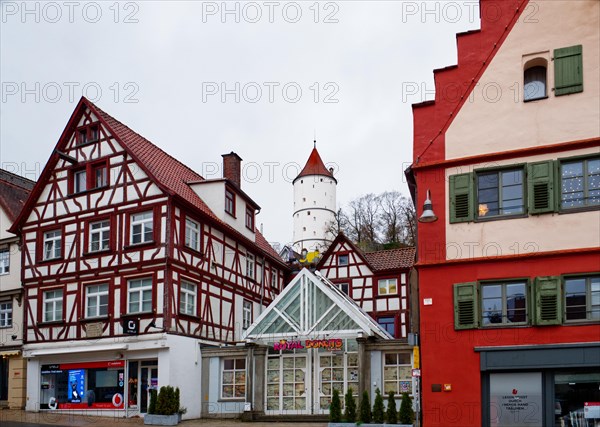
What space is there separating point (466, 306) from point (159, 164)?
16.1 meters

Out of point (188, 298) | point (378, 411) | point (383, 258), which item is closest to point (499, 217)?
point (378, 411)

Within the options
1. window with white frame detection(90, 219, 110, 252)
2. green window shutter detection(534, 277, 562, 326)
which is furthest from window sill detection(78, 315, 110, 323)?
green window shutter detection(534, 277, 562, 326)

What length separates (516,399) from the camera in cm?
1884

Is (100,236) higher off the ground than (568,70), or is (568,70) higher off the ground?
(568,70)

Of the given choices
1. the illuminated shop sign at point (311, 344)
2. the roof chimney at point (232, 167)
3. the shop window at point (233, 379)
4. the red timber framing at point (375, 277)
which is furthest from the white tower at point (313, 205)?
the illuminated shop sign at point (311, 344)

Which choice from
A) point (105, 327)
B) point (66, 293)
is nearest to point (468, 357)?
point (105, 327)

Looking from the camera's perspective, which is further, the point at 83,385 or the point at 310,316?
the point at 83,385

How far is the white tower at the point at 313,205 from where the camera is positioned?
8944 centimetres

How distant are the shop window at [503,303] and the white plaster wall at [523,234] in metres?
0.88

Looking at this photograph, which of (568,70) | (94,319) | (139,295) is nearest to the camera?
(568,70)

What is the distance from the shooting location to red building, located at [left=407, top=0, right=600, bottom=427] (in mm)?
18531

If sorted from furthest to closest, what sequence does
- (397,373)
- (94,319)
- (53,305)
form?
(53,305) < (94,319) < (397,373)

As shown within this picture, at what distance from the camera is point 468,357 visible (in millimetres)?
19391

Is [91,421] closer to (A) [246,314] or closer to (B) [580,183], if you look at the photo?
(A) [246,314]
